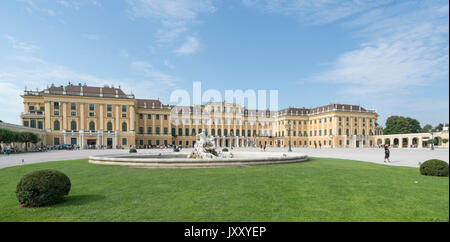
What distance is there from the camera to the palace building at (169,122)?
165 feet

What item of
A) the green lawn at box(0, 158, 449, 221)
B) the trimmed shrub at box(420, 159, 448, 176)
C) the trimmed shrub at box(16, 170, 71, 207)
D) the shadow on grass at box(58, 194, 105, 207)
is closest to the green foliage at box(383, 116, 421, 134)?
the trimmed shrub at box(420, 159, 448, 176)

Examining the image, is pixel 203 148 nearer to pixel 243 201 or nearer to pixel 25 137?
pixel 243 201

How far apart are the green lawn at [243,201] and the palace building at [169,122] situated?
3167cm

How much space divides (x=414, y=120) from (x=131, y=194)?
102m

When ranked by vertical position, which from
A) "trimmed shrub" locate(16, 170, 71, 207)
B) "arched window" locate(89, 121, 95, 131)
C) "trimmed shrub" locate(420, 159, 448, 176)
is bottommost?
"trimmed shrub" locate(420, 159, 448, 176)

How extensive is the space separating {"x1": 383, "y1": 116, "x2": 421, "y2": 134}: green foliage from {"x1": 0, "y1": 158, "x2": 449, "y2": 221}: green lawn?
84392 millimetres

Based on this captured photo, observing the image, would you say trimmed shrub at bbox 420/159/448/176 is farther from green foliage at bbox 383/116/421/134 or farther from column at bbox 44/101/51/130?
green foliage at bbox 383/116/421/134

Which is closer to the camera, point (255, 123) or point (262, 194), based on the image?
point (262, 194)

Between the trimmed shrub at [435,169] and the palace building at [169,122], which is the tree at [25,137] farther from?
the trimmed shrub at [435,169]

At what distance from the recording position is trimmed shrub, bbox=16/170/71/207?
5.80 meters

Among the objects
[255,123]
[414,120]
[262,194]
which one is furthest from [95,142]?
[414,120]

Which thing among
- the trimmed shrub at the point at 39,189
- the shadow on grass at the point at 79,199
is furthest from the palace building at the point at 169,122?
the trimmed shrub at the point at 39,189
